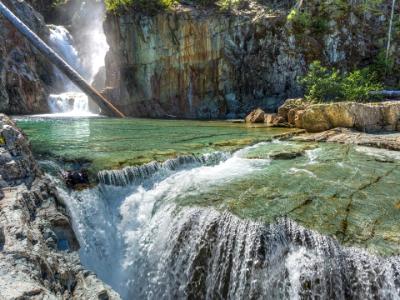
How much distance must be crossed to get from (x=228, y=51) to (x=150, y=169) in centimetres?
1855

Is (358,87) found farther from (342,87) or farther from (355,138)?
(355,138)

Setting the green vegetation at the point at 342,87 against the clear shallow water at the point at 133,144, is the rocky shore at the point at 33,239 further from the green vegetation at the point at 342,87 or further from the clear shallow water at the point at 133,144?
the green vegetation at the point at 342,87

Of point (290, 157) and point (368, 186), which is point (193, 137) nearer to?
point (290, 157)

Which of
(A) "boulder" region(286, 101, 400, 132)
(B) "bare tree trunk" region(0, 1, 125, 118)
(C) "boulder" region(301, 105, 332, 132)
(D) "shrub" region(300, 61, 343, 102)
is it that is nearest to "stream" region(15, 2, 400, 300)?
(A) "boulder" region(286, 101, 400, 132)

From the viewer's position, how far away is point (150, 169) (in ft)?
34.1

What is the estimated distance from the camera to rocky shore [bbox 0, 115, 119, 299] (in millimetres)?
4207

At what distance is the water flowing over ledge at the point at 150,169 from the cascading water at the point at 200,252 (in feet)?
0.10

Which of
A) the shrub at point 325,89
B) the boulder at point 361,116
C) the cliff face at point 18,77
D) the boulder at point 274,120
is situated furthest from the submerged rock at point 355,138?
the cliff face at point 18,77

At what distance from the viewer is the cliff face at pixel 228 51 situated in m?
24.6

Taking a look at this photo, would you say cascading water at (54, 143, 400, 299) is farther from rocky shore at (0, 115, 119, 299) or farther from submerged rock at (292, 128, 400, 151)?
submerged rock at (292, 128, 400, 151)

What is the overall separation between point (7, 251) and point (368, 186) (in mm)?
7961

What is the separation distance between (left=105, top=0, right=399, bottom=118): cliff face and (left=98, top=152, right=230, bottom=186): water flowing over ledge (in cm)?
1555

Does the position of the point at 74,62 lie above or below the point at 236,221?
above

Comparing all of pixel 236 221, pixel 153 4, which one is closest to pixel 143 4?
pixel 153 4
